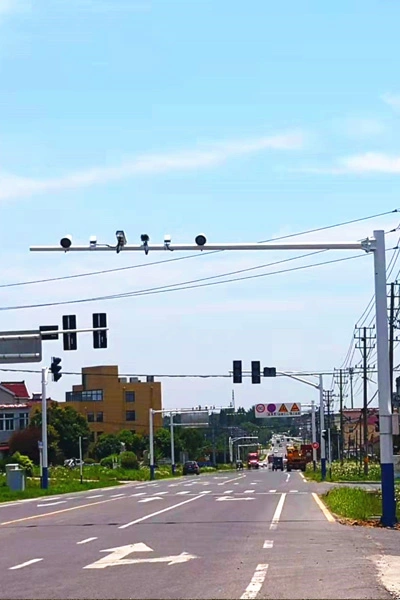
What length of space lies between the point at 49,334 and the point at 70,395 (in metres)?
110

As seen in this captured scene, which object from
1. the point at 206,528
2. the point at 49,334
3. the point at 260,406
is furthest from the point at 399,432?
the point at 260,406

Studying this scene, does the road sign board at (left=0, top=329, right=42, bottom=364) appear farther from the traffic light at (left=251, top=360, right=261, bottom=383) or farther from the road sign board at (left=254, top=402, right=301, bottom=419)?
the road sign board at (left=254, top=402, right=301, bottom=419)

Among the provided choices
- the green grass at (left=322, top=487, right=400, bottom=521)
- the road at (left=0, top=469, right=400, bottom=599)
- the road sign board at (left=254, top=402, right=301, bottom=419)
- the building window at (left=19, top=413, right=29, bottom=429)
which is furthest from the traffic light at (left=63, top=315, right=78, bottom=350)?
the building window at (left=19, top=413, right=29, bottom=429)

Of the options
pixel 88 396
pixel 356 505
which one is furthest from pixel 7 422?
pixel 356 505

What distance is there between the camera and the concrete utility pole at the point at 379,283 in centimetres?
2428

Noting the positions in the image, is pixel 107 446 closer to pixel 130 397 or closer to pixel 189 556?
pixel 130 397

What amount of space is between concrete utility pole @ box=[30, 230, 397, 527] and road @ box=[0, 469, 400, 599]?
1265 mm

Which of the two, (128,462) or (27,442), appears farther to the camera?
(128,462)

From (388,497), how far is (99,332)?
1329 cm

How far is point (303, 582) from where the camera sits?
14.6 metres

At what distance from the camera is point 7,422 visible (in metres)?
117

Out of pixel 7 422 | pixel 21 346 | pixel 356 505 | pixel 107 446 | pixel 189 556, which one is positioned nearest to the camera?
pixel 189 556

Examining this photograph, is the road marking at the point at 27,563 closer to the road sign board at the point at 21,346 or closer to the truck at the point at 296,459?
the road sign board at the point at 21,346

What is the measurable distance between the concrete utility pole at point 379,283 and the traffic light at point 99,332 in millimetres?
9344
